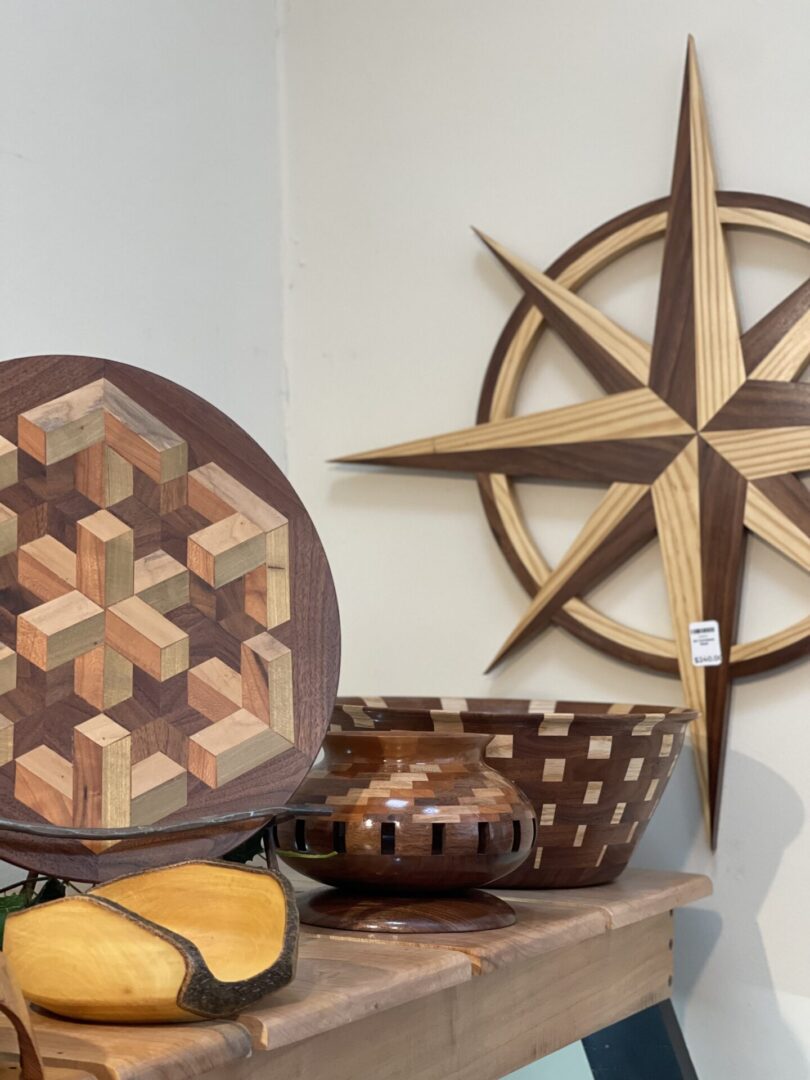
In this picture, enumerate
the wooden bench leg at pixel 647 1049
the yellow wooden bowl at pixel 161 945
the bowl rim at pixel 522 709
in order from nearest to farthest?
the yellow wooden bowl at pixel 161 945 < the bowl rim at pixel 522 709 < the wooden bench leg at pixel 647 1049

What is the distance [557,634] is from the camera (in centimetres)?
125

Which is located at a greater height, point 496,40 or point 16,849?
point 496,40

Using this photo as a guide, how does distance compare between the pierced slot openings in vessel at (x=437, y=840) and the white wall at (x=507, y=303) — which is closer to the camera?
the pierced slot openings in vessel at (x=437, y=840)

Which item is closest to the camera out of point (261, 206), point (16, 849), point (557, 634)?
point (16, 849)

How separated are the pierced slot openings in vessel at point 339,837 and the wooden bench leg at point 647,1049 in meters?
0.46

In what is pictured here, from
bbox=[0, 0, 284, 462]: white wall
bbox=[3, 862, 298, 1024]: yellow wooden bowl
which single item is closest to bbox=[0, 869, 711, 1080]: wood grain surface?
bbox=[3, 862, 298, 1024]: yellow wooden bowl

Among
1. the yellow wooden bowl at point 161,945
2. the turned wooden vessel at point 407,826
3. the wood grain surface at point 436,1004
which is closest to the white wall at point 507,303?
the wood grain surface at point 436,1004

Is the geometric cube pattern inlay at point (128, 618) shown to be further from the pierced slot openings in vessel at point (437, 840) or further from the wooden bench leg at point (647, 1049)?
the wooden bench leg at point (647, 1049)

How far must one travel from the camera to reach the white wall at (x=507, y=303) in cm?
114

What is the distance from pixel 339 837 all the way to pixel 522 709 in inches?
15.6

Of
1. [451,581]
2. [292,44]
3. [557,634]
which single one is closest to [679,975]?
[557,634]

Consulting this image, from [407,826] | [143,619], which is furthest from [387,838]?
[143,619]

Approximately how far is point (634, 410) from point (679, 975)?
55cm

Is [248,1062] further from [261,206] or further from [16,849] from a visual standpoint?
[261,206]
